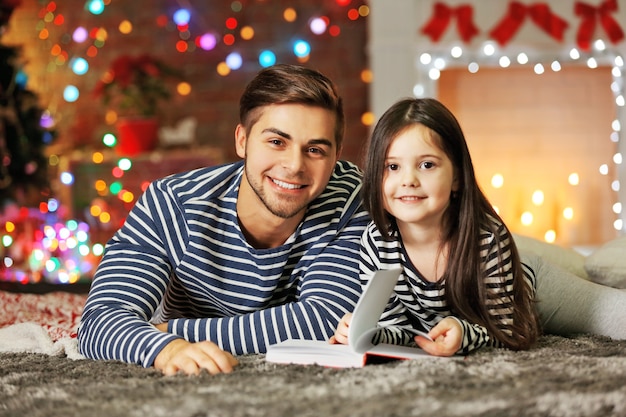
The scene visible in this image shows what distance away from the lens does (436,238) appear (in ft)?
5.54

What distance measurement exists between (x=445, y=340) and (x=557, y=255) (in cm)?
91

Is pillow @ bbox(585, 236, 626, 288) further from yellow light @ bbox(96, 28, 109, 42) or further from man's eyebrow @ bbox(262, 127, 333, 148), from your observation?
yellow light @ bbox(96, 28, 109, 42)

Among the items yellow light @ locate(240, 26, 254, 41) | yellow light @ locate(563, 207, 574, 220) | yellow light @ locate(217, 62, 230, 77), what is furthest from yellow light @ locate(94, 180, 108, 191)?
yellow light @ locate(563, 207, 574, 220)

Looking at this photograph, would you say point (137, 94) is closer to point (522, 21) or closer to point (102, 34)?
point (102, 34)

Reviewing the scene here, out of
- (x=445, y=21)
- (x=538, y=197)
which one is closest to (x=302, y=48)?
(x=445, y=21)

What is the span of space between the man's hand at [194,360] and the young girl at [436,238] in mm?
341

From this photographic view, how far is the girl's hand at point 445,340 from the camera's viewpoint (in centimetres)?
145

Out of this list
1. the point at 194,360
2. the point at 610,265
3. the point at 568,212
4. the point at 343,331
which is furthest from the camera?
the point at 568,212

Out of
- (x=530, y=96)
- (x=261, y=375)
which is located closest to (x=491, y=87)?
(x=530, y=96)

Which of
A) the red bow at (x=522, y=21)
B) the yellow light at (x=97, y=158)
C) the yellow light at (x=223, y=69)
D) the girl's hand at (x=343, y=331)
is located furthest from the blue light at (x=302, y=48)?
the girl's hand at (x=343, y=331)

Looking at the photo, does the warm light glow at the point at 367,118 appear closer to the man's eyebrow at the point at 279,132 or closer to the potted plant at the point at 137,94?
the potted plant at the point at 137,94

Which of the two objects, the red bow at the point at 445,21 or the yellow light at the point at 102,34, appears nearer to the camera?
the red bow at the point at 445,21

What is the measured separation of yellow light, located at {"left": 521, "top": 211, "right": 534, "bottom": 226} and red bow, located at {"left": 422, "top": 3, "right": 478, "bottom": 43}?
959 mm

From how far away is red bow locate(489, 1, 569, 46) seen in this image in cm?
426
